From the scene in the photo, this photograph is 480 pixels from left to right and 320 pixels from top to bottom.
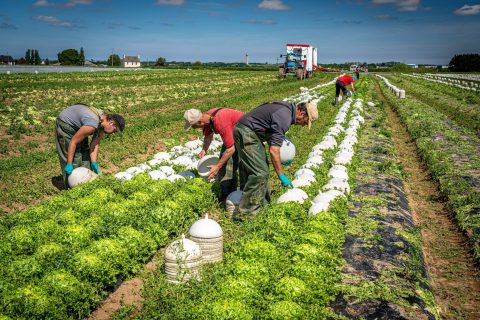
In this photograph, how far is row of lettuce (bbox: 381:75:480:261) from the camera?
7.68 meters

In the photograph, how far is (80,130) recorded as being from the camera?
24.2ft

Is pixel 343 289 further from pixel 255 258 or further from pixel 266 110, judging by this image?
pixel 266 110

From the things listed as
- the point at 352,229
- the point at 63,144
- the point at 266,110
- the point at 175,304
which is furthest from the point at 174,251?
the point at 63,144

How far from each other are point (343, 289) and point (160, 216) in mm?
2875

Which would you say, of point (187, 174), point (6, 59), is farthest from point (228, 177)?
point (6, 59)

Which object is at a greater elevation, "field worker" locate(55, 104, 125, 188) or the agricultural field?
"field worker" locate(55, 104, 125, 188)

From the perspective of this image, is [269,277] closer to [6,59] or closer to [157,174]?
[157,174]

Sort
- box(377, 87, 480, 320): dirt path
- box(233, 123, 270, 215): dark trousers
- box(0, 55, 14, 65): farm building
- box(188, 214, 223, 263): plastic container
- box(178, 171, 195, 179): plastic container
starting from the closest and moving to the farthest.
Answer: box(377, 87, 480, 320): dirt path, box(188, 214, 223, 263): plastic container, box(233, 123, 270, 215): dark trousers, box(178, 171, 195, 179): plastic container, box(0, 55, 14, 65): farm building

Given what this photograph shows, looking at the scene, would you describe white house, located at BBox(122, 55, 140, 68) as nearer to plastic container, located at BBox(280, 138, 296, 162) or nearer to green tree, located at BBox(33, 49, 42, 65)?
green tree, located at BBox(33, 49, 42, 65)

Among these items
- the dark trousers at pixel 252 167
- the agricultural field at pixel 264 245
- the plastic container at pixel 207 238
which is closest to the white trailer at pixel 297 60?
the agricultural field at pixel 264 245

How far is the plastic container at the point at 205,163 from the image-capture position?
8266mm

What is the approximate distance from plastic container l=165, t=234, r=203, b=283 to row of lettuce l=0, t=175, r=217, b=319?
64 cm

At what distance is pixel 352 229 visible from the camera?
261 inches

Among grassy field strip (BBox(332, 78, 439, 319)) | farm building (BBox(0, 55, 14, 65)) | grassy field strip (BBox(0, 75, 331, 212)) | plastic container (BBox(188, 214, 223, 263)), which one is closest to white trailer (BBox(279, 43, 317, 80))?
grassy field strip (BBox(0, 75, 331, 212))
